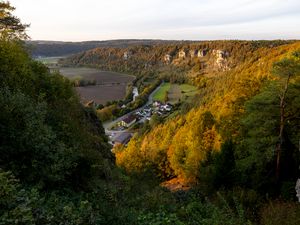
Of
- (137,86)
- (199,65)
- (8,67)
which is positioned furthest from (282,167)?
(199,65)

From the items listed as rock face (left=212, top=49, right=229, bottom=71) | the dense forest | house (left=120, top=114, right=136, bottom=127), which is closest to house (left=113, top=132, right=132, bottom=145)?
house (left=120, top=114, right=136, bottom=127)

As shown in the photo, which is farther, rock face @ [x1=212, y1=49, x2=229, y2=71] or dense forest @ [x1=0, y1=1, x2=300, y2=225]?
rock face @ [x1=212, y1=49, x2=229, y2=71]

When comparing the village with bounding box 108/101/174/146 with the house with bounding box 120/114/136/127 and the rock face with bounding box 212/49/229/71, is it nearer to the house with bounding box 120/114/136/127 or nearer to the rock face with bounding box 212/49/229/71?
the house with bounding box 120/114/136/127

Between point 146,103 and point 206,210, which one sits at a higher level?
point 206,210

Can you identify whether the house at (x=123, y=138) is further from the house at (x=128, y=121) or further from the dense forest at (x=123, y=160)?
the dense forest at (x=123, y=160)

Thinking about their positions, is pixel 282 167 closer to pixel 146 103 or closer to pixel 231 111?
pixel 231 111

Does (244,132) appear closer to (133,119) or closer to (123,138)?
(123,138)
